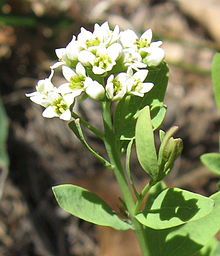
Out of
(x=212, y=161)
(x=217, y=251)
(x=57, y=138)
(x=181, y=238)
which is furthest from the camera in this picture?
(x=57, y=138)

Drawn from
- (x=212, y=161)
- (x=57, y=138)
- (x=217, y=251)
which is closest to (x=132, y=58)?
(x=212, y=161)

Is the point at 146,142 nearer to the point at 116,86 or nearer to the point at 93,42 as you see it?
the point at 116,86

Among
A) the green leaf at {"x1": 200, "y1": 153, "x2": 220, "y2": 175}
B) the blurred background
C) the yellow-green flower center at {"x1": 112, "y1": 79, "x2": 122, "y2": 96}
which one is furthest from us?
the blurred background

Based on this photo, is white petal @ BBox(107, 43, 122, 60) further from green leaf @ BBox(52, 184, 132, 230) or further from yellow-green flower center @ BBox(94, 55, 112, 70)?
green leaf @ BBox(52, 184, 132, 230)

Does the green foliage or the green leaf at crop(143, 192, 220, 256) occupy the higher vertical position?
the green leaf at crop(143, 192, 220, 256)

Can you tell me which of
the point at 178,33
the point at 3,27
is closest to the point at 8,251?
the point at 3,27

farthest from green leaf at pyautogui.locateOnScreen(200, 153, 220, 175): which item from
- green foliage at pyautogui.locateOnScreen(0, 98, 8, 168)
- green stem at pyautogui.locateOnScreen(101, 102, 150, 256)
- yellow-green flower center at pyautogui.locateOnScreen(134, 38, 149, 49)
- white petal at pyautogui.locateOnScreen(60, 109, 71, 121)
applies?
green foliage at pyautogui.locateOnScreen(0, 98, 8, 168)

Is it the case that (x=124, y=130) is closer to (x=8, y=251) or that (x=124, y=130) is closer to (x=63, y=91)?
(x=63, y=91)
